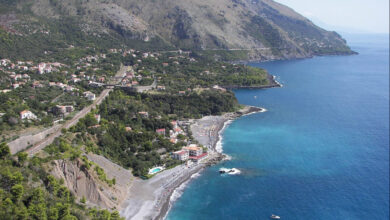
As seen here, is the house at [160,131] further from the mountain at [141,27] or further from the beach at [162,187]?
the mountain at [141,27]

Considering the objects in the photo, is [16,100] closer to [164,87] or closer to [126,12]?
[164,87]

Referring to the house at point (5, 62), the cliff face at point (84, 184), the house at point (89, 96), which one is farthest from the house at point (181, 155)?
the house at point (5, 62)

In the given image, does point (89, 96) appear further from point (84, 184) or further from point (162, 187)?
point (84, 184)

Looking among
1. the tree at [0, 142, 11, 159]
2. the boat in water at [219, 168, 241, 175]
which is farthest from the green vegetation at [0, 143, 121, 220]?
the boat in water at [219, 168, 241, 175]

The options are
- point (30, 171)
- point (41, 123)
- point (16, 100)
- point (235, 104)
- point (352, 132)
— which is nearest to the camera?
point (30, 171)

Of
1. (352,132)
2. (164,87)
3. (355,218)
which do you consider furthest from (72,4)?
(355,218)
